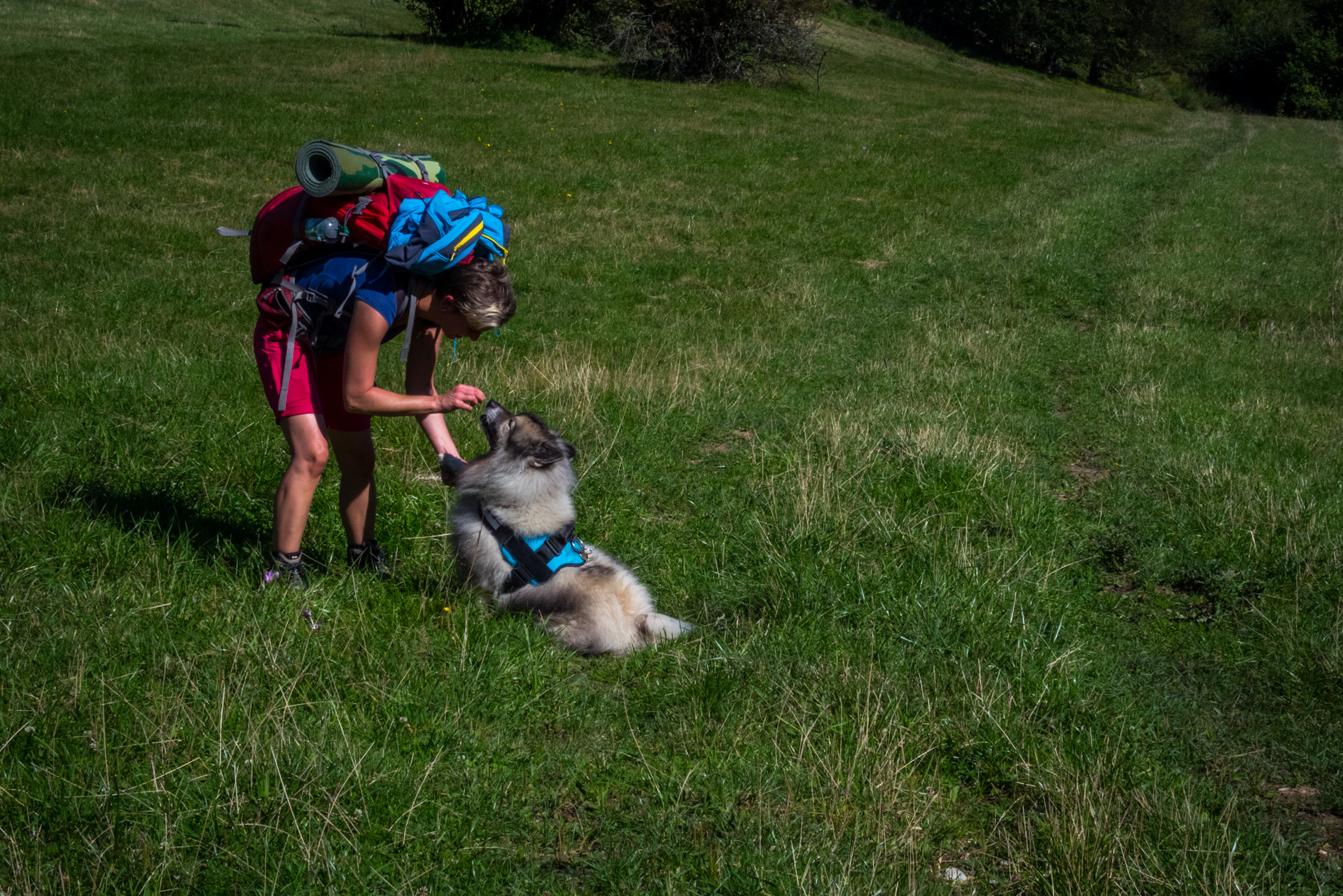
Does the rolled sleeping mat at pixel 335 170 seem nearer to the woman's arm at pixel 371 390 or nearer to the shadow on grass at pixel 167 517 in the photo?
the woman's arm at pixel 371 390

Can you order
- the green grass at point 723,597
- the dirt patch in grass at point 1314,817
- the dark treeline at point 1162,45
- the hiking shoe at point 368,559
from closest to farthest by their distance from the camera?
the green grass at point 723,597, the dirt patch in grass at point 1314,817, the hiking shoe at point 368,559, the dark treeline at point 1162,45

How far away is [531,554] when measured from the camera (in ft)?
13.1

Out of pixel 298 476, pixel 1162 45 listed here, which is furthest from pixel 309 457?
pixel 1162 45

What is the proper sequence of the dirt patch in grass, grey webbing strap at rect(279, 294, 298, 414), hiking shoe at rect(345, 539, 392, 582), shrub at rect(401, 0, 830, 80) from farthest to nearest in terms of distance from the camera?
1. shrub at rect(401, 0, 830, 80)
2. hiking shoe at rect(345, 539, 392, 582)
3. grey webbing strap at rect(279, 294, 298, 414)
4. the dirt patch in grass

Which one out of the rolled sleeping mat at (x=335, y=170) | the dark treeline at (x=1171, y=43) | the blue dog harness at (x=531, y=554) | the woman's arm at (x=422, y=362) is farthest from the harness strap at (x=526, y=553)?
the dark treeline at (x=1171, y=43)

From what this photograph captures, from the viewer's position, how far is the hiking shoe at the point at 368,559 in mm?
4383

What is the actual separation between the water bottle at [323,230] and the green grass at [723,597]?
1535 millimetres

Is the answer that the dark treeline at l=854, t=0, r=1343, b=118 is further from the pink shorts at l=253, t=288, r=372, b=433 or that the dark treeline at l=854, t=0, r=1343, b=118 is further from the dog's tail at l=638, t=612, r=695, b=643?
the pink shorts at l=253, t=288, r=372, b=433

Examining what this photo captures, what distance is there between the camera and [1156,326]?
10812 millimetres

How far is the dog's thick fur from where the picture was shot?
397 cm

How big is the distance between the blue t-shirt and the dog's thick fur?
2.53 ft

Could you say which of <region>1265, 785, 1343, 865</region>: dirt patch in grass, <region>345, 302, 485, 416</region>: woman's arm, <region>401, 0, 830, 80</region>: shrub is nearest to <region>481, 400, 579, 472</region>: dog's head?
<region>345, 302, 485, 416</region>: woman's arm

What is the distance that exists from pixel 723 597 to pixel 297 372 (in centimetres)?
223

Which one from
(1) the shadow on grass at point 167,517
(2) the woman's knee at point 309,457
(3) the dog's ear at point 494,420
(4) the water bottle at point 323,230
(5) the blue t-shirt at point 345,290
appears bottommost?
(1) the shadow on grass at point 167,517
